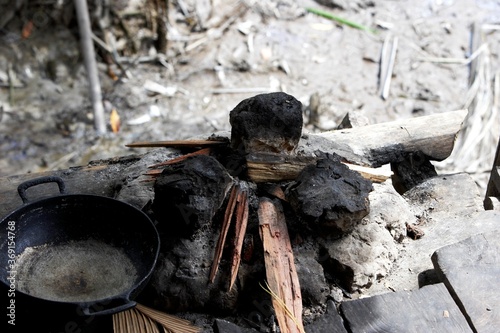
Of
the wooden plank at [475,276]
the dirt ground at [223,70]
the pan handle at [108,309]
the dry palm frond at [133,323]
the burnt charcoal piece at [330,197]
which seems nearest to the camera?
the pan handle at [108,309]

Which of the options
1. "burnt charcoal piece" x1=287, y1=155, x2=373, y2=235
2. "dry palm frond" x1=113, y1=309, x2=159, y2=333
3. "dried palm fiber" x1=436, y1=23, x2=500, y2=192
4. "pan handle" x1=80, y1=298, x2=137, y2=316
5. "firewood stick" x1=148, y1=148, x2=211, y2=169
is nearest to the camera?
"pan handle" x1=80, y1=298, x2=137, y2=316

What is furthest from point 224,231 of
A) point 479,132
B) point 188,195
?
point 479,132

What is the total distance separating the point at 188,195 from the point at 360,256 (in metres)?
0.77

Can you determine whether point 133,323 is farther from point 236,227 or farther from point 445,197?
point 445,197

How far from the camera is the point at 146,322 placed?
2.23 metres

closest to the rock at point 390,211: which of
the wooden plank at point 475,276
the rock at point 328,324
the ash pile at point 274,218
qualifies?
the ash pile at point 274,218

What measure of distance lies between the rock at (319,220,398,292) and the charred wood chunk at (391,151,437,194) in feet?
2.01

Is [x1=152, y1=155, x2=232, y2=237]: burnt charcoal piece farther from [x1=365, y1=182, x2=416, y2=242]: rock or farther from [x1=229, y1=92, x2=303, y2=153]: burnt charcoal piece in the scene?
[x1=365, y1=182, x2=416, y2=242]: rock

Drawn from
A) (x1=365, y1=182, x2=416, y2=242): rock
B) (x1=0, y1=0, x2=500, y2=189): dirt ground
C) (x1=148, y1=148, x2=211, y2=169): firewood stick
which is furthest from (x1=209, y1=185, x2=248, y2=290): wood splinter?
(x1=0, y1=0, x2=500, y2=189): dirt ground

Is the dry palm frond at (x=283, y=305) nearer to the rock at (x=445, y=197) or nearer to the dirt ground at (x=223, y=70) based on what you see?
the rock at (x=445, y=197)

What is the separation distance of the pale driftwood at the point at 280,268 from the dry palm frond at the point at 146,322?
326 mm

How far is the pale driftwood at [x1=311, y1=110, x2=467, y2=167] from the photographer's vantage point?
10.2ft

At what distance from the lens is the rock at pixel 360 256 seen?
2.47m

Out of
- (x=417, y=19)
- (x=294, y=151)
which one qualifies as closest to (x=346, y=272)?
(x=294, y=151)
